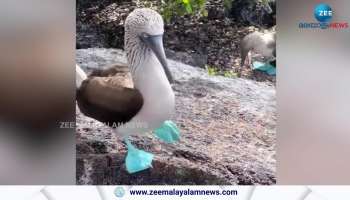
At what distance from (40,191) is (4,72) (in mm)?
729

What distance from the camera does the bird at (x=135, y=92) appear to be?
279 centimetres

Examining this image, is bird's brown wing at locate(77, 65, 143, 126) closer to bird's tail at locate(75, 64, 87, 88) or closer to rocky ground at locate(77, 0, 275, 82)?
bird's tail at locate(75, 64, 87, 88)

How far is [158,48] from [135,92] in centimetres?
29

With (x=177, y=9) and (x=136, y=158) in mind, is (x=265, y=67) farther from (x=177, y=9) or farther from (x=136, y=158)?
(x=136, y=158)

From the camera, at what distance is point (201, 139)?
280 cm

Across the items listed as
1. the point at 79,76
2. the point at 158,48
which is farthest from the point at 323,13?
the point at 79,76

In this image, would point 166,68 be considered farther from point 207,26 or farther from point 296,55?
point 296,55

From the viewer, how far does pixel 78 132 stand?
110 inches

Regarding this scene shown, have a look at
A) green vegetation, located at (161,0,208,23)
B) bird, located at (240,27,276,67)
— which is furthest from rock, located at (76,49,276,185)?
green vegetation, located at (161,0,208,23)

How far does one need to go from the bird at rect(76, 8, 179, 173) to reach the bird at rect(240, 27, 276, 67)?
47cm

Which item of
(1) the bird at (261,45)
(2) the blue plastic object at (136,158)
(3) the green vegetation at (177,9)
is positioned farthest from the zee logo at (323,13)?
(2) the blue plastic object at (136,158)

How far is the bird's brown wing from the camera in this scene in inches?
110

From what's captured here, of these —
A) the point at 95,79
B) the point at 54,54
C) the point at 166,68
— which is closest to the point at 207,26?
the point at 166,68

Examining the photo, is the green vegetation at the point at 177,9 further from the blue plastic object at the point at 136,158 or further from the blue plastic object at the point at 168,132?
the blue plastic object at the point at 136,158
